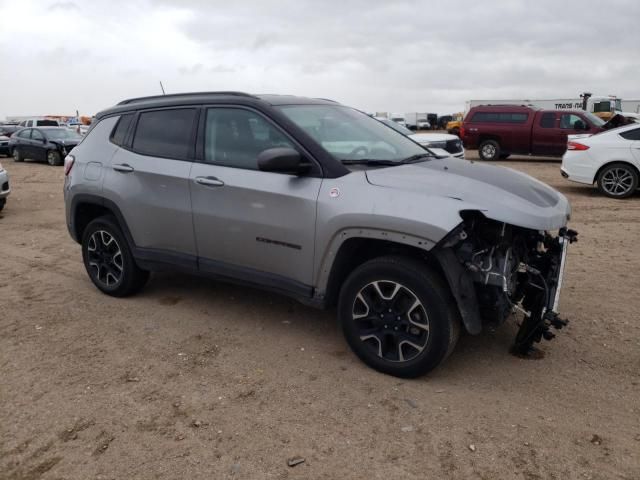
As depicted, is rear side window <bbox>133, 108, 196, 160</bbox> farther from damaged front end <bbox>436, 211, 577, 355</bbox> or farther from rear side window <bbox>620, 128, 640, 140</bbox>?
rear side window <bbox>620, 128, 640, 140</bbox>

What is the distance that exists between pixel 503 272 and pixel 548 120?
16415mm

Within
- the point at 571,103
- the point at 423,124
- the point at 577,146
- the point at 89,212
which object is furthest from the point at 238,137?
the point at 423,124

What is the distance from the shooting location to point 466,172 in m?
3.85

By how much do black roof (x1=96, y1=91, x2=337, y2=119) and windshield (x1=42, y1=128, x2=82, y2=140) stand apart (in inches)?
678

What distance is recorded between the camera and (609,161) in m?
10.6

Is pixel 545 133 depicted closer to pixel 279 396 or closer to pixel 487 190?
pixel 487 190

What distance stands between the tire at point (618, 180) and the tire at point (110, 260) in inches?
361

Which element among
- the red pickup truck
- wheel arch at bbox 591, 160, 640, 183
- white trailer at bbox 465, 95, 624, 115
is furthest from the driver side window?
white trailer at bbox 465, 95, 624, 115

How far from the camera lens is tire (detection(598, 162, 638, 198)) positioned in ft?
34.4

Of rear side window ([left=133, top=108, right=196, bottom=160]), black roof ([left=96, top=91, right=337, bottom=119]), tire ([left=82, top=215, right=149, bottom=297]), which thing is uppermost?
black roof ([left=96, top=91, right=337, bottom=119])

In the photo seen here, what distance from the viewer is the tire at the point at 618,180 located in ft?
34.4

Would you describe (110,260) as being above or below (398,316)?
below

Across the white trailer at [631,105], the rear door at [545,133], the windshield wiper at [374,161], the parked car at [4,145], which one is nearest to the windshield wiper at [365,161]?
the windshield wiper at [374,161]

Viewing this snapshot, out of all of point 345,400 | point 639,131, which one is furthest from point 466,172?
point 639,131
